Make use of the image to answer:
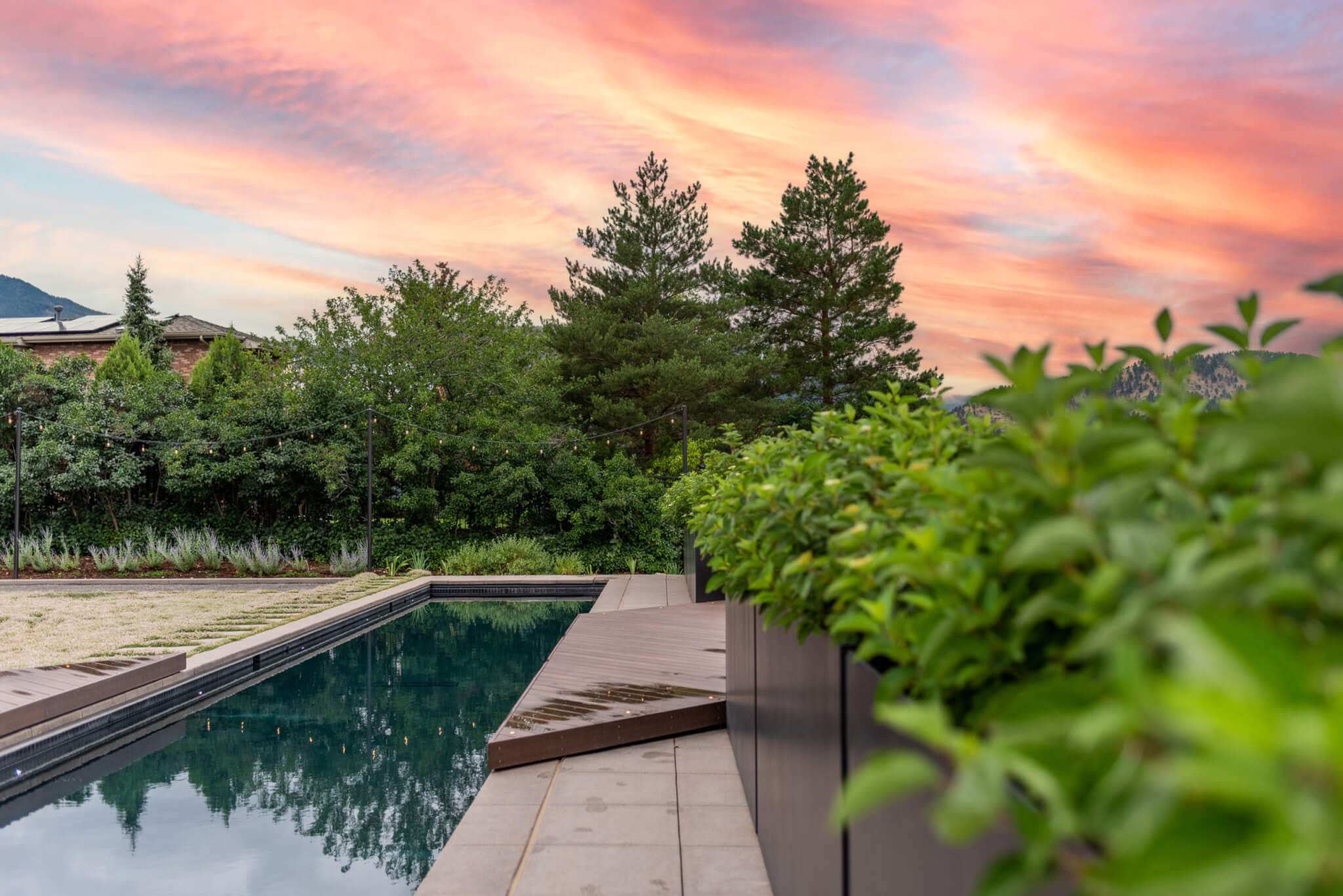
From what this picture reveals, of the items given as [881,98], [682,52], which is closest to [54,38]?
[682,52]

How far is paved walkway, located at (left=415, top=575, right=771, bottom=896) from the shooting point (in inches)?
108

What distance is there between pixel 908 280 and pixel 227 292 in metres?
19.1

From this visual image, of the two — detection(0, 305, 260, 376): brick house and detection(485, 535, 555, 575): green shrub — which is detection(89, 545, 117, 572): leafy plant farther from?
detection(0, 305, 260, 376): brick house

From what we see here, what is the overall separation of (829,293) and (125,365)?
57.7 feet

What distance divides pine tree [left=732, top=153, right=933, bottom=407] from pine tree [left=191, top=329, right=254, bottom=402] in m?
13.1

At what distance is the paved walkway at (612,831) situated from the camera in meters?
2.74

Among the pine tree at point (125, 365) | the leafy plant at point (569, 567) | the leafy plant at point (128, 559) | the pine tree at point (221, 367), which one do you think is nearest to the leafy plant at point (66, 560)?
the leafy plant at point (128, 559)

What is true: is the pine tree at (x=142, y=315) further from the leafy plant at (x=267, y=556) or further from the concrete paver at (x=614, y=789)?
the concrete paver at (x=614, y=789)

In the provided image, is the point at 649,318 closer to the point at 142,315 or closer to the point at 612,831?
the point at 612,831

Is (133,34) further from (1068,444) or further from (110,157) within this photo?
(1068,444)

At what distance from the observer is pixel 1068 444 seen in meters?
0.72

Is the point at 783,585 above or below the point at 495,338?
below

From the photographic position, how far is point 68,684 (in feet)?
17.1

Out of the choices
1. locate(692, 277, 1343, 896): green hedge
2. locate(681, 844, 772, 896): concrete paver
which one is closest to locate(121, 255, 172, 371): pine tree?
locate(681, 844, 772, 896): concrete paver
